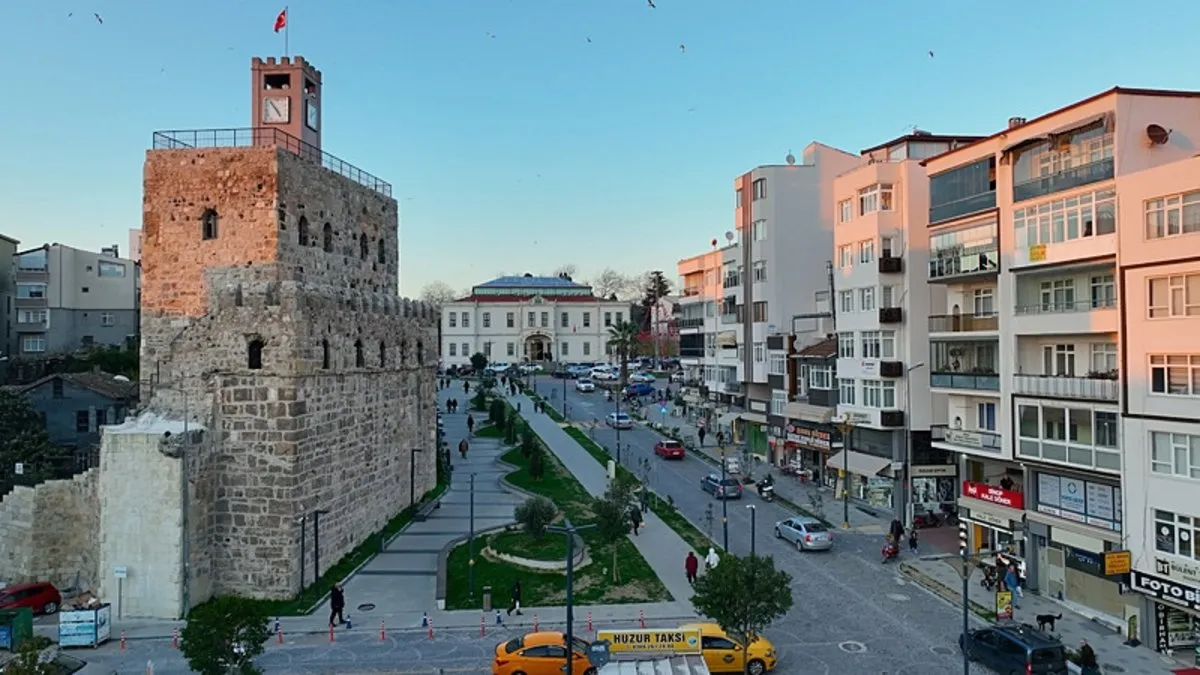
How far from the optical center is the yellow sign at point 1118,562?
787 inches

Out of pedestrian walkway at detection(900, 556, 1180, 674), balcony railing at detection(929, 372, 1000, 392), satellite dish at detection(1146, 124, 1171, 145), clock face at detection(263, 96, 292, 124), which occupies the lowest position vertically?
pedestrian walkway at detection(900, 556, 1180, 674)

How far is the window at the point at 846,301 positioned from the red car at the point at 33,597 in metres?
30.7

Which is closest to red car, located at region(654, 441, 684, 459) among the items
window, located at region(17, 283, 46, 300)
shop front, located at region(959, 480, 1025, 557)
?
shop front, located at region(959, 480, 1025, 557)

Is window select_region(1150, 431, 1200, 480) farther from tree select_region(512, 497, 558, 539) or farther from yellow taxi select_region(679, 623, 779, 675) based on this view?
tree select_region(512, 497, 558, 539)

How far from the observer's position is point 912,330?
32156 millimetres

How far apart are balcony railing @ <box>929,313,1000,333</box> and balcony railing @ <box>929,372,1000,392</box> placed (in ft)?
5.50

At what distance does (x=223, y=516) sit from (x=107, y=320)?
4655 centimetres

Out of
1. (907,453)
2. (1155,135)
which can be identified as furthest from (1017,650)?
(907,453)

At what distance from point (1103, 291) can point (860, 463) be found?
1388 centimetres

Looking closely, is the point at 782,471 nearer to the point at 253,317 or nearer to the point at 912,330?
the point at 912,330

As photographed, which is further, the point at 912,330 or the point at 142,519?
the point at 912,330

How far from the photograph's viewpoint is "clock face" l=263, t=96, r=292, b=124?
2791 cm

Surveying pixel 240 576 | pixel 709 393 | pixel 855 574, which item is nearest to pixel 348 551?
pixel 240 576

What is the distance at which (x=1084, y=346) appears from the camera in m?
23.8
